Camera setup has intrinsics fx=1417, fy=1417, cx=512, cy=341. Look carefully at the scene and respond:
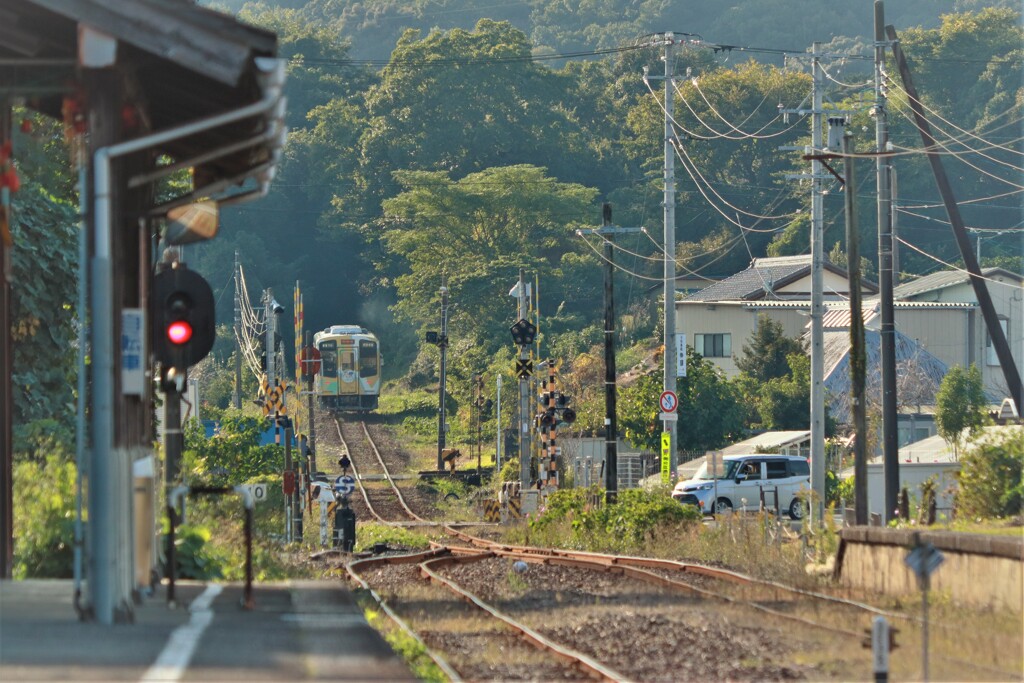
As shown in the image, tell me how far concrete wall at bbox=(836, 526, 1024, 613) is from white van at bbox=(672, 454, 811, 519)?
15615 millimetres

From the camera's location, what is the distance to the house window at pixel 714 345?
175 feet

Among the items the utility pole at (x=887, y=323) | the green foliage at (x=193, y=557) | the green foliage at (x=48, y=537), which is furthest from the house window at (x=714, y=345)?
the green foliage at (x=48, y=537)

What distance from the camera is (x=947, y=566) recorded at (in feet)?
42.4

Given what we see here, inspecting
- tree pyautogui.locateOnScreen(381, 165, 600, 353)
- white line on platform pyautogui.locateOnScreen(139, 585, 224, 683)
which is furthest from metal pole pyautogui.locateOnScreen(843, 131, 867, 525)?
tree pyautogui.locateOnScreen(381, 165, 600, 353)

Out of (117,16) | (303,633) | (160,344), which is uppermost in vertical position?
(117,16)

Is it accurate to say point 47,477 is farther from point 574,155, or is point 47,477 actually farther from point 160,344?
point 574,155

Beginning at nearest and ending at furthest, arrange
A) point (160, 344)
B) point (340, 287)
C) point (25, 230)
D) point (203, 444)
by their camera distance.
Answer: point (160, 344)
point (25, 230)
point (203, 444)
point (340, 287)

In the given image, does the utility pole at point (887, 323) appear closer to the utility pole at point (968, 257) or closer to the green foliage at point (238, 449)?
the utility pole at point (968, 257)

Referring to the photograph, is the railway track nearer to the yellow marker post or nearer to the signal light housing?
the yellow marker post

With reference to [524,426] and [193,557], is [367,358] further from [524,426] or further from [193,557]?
[193,557]

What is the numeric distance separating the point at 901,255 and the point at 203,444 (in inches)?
1760

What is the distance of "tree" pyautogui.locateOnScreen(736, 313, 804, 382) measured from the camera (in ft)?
161

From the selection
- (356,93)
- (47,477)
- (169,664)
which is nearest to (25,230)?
(47,477)

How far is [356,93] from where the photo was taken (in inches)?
3137
